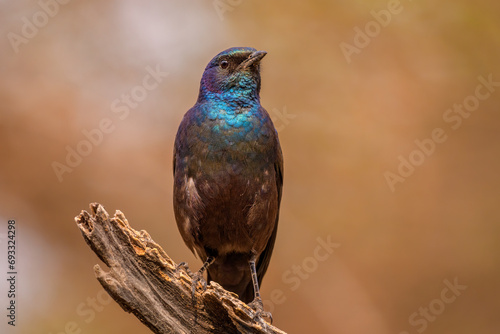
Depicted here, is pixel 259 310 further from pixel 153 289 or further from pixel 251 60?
pixel 251 60

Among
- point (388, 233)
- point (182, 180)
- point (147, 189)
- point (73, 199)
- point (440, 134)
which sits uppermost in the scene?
point (73, 199)

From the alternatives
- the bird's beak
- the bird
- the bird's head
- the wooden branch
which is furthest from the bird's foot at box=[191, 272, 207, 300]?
the bird's beak

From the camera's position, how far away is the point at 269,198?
16.0ft

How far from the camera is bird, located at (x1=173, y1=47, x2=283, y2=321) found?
4699mm

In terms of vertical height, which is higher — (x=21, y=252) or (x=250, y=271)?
(x=21, y=252)

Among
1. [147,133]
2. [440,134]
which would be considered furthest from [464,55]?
[147,133]

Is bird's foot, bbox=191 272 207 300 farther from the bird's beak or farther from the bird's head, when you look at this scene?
the bird's beak

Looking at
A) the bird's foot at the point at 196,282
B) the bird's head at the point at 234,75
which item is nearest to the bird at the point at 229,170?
the bird's head at the point at 234,75

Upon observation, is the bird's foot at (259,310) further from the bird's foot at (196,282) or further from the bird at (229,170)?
the bird's foot at (196,282)

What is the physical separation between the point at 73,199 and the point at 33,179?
24.8 inches

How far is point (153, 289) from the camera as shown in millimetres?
3854

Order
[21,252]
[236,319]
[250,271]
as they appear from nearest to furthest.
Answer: [236,319], [250,271], [21,252]

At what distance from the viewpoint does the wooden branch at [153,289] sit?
372cm

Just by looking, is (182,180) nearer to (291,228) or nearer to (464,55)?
(291,228)
